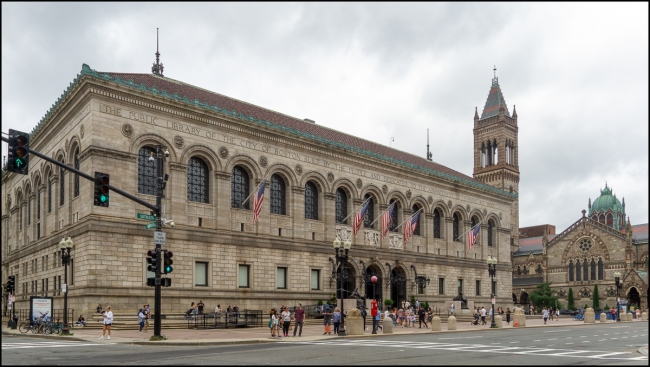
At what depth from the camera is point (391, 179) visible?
60938 mm

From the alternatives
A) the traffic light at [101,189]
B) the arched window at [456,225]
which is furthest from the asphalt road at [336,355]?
the arched window at [456,225]

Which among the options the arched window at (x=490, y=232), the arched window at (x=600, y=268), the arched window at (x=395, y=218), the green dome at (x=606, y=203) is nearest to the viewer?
the arched window at (x=395, y=218)

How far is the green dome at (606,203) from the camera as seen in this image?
140 meters

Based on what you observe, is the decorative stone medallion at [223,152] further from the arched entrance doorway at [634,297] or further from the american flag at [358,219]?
the arched entrance doorway at [634,297]

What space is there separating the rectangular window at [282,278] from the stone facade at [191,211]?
286mm

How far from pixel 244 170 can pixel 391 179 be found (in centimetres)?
1698

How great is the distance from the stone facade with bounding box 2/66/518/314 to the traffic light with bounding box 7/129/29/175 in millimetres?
19649

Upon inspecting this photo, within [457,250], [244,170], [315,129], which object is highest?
[315,129]

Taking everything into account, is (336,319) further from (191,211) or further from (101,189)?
(101,189)

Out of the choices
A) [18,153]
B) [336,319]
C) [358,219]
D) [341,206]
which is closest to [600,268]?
[341,206]

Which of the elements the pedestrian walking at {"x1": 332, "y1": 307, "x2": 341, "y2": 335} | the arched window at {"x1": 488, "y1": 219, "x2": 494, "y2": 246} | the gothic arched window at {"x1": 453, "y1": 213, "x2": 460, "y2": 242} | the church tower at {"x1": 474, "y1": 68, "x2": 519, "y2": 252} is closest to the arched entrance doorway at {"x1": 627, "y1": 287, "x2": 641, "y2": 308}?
the church tower at {"x1": 474, "y1": 68, "x2": 519, "y2": 252}

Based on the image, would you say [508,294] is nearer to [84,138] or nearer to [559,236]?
[559,236]

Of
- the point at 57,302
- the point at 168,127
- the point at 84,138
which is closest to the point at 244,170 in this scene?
the point at 168,127

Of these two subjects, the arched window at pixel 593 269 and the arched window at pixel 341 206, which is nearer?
the arched window at pixel 341 206
